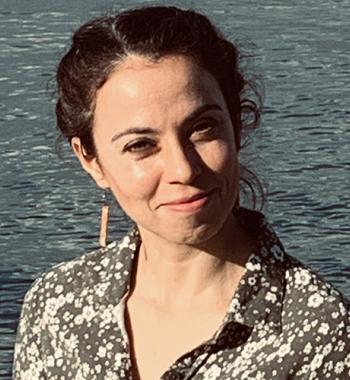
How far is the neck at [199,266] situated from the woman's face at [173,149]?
0.07 metres

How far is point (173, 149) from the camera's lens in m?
3.46

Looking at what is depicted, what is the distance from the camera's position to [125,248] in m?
3.85

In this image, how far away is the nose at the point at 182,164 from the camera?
3439 millimetres

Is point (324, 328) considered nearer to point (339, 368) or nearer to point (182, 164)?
point (339, 368)

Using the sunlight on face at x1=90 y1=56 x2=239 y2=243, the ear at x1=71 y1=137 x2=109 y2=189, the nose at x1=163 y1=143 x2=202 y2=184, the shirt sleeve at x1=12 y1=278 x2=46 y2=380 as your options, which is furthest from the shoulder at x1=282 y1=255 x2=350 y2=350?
the shirt sleeve at x1=12 y1=278 x2=46 y2=380

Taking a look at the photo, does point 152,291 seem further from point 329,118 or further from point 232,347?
point 329,118

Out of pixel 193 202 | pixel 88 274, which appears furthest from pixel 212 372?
pixel 88 274

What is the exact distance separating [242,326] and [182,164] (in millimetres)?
Result: 369

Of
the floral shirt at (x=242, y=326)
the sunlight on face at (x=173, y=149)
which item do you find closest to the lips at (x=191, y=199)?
the sunlight on face at (x=173, y=149)

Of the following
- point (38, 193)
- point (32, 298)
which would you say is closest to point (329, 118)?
point (38, 193)

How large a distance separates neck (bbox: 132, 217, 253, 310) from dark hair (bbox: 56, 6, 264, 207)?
205 millimetres

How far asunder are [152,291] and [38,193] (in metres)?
4.63

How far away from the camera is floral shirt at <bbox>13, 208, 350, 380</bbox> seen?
3.53 meters

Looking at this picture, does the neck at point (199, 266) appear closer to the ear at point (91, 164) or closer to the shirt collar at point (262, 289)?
the shirt collar at point (262, 289)
